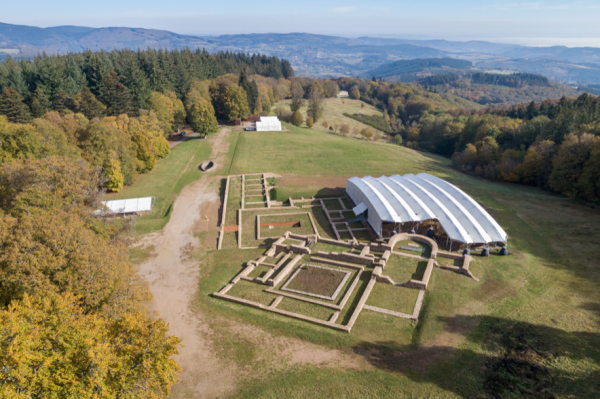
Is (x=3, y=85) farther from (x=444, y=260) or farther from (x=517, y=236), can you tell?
(x=517, y=236)

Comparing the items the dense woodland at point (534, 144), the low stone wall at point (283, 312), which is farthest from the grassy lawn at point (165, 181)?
the dense woodland at point (534, 144)

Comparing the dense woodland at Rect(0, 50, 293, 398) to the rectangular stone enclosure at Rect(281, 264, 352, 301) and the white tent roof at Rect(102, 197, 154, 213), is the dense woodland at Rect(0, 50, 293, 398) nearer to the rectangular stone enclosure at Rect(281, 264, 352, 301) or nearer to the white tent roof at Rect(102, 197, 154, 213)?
the white tent roof at Rect(102, 197, 154, 213)

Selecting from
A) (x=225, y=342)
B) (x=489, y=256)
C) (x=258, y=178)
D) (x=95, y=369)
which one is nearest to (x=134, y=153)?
(x=258, y=178)

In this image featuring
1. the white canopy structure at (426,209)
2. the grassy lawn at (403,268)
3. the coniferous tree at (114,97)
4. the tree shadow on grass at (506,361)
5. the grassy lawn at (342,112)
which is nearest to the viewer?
the tree shadow on grass at (506,361)

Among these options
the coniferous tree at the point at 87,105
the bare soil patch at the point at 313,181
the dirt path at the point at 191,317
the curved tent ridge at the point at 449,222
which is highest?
the coniferous tree at the point at 87,105

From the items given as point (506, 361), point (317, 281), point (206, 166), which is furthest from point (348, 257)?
point (206, 166)

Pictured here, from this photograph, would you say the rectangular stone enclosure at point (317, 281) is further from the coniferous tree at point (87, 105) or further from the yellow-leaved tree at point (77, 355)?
the coniferous tree at point (87, 105)

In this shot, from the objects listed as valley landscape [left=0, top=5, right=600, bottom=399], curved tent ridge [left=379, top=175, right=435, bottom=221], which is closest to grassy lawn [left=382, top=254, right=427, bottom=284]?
valley landscape [left=0, top=5, right=600, bottom=399]
